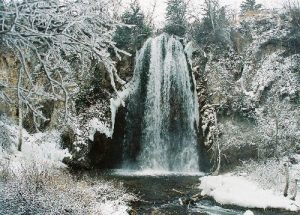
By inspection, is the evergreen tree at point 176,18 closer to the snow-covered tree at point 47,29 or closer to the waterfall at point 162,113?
the waterfall at point 162,113

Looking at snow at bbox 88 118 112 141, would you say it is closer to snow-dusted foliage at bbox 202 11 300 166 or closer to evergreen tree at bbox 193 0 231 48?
snow-dusted foliage at bbox 202 11 300 166

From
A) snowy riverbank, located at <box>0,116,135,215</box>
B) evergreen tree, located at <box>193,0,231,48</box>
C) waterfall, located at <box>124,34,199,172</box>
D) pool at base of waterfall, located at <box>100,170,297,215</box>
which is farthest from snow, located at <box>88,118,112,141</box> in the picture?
evergreen tree, located at <box>193,0,231,48</box>

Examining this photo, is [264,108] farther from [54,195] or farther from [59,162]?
[54,195]

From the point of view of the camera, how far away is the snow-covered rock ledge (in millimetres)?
13992

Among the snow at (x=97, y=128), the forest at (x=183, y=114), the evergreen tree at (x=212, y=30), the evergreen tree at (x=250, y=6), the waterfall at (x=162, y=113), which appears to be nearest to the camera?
the forest at (x=183, y=114)

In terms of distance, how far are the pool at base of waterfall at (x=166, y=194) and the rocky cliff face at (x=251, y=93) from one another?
3217mm

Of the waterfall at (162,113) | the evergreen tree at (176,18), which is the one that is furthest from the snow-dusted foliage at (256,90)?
the evergreen tree at (176,18)

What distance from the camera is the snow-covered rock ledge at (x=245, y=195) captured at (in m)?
14.0

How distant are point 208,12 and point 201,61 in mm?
6668

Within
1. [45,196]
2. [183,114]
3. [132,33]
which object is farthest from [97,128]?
[45,196]

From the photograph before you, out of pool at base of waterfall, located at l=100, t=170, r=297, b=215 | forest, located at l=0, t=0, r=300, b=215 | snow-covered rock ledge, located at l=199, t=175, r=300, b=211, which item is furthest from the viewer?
forest, located at l=0, t=0, r=300, b=215

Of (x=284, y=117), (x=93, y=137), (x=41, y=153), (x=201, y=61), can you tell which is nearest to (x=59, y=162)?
(x=41, y=153)

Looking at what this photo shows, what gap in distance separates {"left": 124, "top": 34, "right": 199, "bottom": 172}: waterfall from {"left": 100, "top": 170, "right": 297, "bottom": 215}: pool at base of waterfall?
2.10 meters

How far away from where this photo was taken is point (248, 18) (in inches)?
1202
